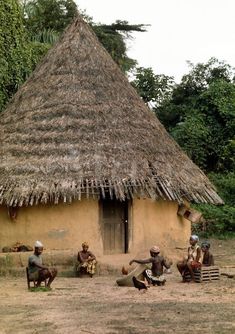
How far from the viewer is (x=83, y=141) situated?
14.5 m

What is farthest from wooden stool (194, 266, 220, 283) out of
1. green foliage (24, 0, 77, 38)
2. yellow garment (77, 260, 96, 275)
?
green foliage (24, 0, 77, 38)

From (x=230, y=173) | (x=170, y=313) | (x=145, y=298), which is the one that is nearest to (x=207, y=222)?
(x=230, y=173)

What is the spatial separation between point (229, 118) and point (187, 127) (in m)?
1.71

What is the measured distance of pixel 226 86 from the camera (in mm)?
26391

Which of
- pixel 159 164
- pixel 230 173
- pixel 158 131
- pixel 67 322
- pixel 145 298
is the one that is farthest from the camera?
pixel 230 173

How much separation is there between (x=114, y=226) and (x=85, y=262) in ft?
8.04

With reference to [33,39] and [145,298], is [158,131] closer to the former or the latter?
[145,298]

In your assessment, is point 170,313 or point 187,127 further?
point 187,127

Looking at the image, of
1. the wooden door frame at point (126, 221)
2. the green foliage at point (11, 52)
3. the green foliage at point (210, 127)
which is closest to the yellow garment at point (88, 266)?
the wooden door frame at point (126, 221)

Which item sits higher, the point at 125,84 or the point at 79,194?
the point at 125,84

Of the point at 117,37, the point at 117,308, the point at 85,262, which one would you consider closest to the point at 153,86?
the point at 117,37

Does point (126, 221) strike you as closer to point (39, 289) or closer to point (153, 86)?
point (39, 289)

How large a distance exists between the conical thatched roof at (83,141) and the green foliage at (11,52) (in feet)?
10.5

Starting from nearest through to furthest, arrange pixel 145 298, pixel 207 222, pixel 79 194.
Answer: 1. pixel 145 298
2. pixel 79 194
3. pixel 207 222
